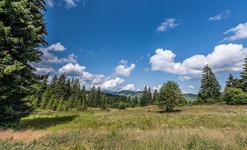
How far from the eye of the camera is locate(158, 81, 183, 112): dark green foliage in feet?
104

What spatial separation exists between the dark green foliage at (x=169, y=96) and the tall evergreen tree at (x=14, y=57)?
25.9 meters

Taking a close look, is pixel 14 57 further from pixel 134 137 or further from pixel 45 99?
pixel 45 99

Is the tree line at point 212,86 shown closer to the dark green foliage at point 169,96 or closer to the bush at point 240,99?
the bush at point 240,99

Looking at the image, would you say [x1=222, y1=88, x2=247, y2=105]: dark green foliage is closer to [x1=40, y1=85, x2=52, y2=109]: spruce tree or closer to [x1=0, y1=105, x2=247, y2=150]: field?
[x1=0, y1=105, x2=247, y2=150]: field

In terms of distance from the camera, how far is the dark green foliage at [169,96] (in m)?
31.5

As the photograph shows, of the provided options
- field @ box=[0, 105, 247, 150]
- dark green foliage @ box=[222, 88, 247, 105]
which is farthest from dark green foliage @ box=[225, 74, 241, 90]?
field @ box=[0, 105, 247, 150]

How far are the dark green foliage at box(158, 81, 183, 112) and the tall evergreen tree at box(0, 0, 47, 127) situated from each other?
25926 millimetres

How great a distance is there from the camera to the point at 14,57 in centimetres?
1005

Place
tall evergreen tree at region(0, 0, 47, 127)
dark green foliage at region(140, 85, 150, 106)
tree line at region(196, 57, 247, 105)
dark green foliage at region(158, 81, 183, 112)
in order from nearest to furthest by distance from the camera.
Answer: tall evergreen tree at region(0, 0, 47, 127) < dark green foliage at region(158, 81, 183, 112) < tree line at region(196, 57, 247, 105) < dark green foliage at region(140, 85, 150, 106)

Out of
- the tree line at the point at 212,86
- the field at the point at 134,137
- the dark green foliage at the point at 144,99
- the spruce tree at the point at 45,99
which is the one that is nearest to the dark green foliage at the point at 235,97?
the tree line at the point at 212,86

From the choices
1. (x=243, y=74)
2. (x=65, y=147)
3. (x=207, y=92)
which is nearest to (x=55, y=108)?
(x=65, y=147)

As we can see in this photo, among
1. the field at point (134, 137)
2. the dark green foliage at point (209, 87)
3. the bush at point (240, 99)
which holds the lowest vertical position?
the field at point (134, 137)

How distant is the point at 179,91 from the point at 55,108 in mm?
34640

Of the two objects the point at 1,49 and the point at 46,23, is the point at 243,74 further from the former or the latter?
the point at 1,49
